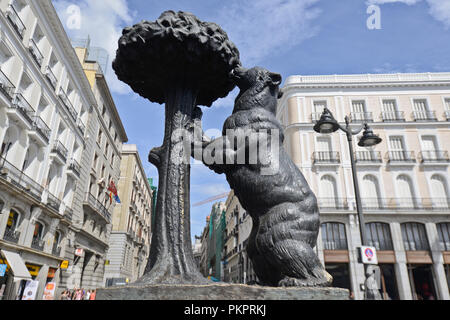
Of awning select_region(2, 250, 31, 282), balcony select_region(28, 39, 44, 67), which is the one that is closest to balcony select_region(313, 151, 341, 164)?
balcony select_region(28, 39, 44, 67)

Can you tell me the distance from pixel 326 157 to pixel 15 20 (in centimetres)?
2026

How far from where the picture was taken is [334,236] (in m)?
19.5

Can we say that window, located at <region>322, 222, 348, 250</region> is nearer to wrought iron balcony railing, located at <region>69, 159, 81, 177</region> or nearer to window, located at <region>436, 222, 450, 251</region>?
window, located at <region>436, 222, 450, 251</region>

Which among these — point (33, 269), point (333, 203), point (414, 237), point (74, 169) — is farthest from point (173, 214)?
point (414, 237)

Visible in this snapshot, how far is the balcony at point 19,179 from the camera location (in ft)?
40.7

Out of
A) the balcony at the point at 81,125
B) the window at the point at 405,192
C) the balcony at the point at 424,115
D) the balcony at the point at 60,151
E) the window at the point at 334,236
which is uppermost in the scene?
the balcony at the point at 424,115

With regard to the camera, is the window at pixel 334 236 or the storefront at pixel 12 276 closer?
the storefront at pixel 12 276

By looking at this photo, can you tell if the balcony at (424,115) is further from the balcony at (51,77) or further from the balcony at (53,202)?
the balcony at (53,202)

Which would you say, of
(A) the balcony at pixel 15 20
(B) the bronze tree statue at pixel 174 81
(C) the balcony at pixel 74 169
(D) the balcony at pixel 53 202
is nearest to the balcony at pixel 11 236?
(D) the balcony at pixel 53 202

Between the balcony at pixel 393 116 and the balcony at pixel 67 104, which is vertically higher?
the balcony at pixel 393 116

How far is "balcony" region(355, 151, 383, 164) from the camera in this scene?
836 inches

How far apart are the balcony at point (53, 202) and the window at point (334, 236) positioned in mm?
16987

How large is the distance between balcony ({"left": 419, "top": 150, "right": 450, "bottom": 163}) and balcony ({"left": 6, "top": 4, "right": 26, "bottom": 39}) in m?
25.8
